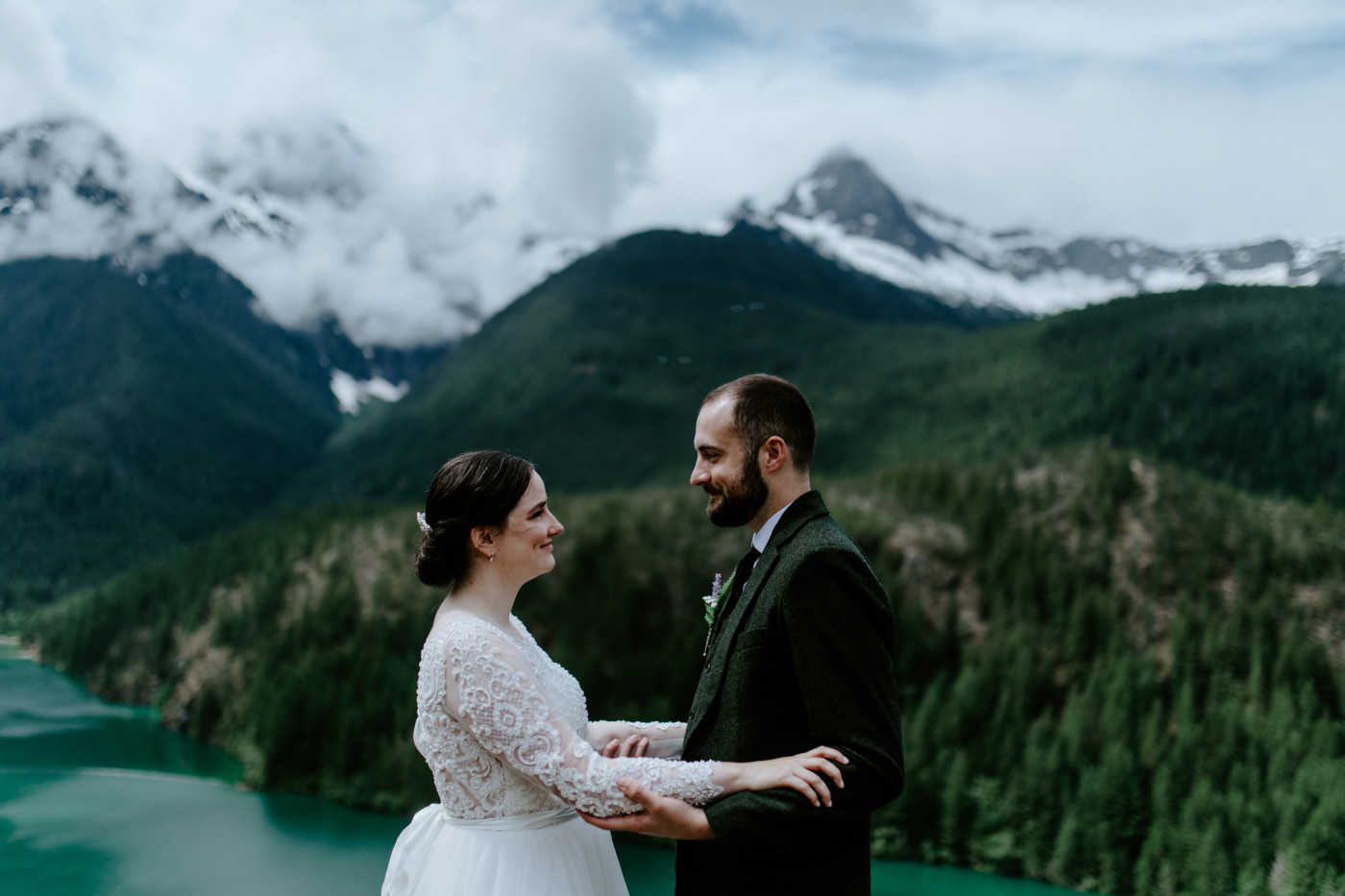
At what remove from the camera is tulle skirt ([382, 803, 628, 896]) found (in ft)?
13.4

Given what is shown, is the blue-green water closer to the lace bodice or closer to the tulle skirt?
the tulle skirt

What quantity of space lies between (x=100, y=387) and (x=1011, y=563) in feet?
558

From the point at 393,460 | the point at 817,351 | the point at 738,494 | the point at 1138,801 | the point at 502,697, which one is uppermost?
the point at 817,351

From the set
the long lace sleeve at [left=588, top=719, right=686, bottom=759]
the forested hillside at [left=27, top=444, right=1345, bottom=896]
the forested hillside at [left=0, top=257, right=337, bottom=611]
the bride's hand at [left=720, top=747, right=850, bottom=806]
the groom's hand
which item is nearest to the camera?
the bride's hand at [left=720, top=747, right=850, bottom=806]

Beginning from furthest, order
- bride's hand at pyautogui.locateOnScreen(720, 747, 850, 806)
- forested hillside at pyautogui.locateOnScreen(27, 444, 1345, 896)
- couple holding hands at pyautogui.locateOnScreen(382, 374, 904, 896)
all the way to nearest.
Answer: forested hillside at pyautogui.locateOnScreen(27, 444, 1345, 896)
couple holding hands at pyautogui.locateOnScreen(382, 374, 904, 896)
bride's hand at pyautogui.locateOnScreen(720, 747, 850, 806)

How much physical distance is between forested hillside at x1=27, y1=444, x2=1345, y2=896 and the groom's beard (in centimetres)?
3821

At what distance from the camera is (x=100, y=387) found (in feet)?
576

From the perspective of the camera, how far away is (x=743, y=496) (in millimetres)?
3871

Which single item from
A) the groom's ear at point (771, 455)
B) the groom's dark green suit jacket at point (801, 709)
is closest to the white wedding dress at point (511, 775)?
the groom's dark green suit jacket at point (801, 709)

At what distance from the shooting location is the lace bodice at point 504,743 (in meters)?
3.70

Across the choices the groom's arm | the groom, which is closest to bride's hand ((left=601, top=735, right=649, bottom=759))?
the groom

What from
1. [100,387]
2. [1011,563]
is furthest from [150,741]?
[100,387]

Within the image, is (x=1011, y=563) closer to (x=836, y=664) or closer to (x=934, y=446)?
(x=836, y=664)

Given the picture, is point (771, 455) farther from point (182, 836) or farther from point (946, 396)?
point (946, 396)
